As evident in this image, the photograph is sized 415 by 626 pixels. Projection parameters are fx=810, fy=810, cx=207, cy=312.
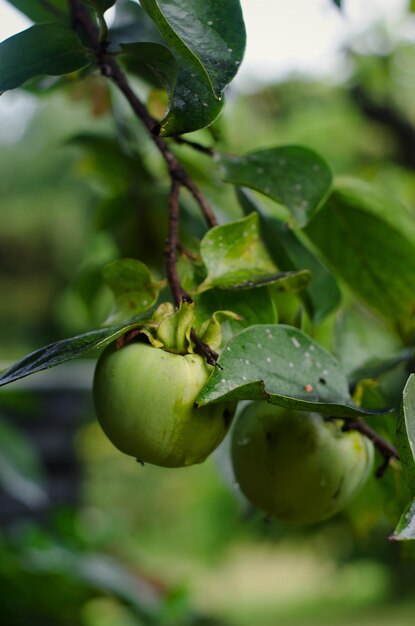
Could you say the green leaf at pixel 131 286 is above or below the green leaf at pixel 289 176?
below

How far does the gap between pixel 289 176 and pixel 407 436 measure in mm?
154

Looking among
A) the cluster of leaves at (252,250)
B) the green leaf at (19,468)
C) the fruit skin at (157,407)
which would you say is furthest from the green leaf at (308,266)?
the green leaf at (19,468)

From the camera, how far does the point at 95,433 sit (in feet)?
7.49

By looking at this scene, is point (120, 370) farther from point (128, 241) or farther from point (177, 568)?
point (177, 568)

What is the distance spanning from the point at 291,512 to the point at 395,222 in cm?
17

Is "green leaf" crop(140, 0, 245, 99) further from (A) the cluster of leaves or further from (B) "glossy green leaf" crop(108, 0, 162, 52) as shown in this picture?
(B) "glossy green leaf" crop(108, 0, 162, 52)

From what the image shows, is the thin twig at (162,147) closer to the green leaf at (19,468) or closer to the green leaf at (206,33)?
the green leaf at (206,33)

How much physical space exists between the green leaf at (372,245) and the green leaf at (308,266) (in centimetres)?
6

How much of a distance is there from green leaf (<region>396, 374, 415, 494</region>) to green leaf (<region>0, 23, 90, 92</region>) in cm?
18

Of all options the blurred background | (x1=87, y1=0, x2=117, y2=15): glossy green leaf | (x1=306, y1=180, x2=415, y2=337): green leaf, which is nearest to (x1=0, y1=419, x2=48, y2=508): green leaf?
the blurred background

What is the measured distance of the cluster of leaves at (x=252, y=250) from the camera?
0.85 feet

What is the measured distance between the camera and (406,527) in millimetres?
227

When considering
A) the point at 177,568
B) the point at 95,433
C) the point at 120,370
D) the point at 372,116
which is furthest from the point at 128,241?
the point at 177,568

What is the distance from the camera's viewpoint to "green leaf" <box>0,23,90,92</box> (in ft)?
0.99
